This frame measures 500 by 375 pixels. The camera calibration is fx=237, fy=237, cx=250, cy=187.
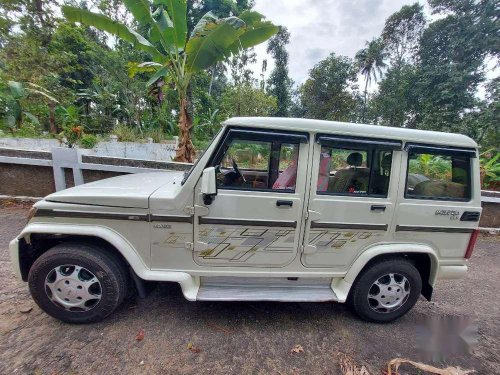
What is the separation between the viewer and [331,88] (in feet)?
79.8

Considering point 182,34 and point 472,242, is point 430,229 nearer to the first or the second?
point 472,242

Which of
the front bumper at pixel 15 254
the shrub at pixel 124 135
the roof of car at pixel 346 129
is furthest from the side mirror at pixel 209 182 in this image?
the shrub at pixel 124 135

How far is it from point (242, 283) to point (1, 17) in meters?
17.0

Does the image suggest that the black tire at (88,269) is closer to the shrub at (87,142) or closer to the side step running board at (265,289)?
the side step running board at (265,289)

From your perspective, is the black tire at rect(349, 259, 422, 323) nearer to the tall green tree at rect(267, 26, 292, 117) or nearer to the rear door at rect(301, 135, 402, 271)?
the rear door at rect(301, 135, 402, 271)

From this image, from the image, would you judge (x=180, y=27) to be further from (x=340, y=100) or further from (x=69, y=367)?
(x=340, y=100)

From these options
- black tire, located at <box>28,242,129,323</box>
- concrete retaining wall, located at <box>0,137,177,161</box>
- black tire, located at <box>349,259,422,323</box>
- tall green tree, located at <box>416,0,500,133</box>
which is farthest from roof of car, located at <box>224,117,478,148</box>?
tall green tree, located at <box>416,0,500,133</box>

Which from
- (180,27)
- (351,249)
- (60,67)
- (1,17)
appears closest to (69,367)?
(351,249)

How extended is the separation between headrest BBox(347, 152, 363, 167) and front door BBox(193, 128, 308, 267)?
73 centimetres

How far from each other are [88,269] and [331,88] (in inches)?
1043

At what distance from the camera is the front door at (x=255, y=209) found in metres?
2.36

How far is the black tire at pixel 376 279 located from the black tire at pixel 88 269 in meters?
2.57

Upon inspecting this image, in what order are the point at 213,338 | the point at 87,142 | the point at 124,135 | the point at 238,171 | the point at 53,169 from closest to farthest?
1. the point at 213,338
2. the point at 238,171
3. the point at 53,169
4. the point at 87,142
5. the point at 124,135

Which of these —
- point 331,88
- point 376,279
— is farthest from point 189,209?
point 331,88
